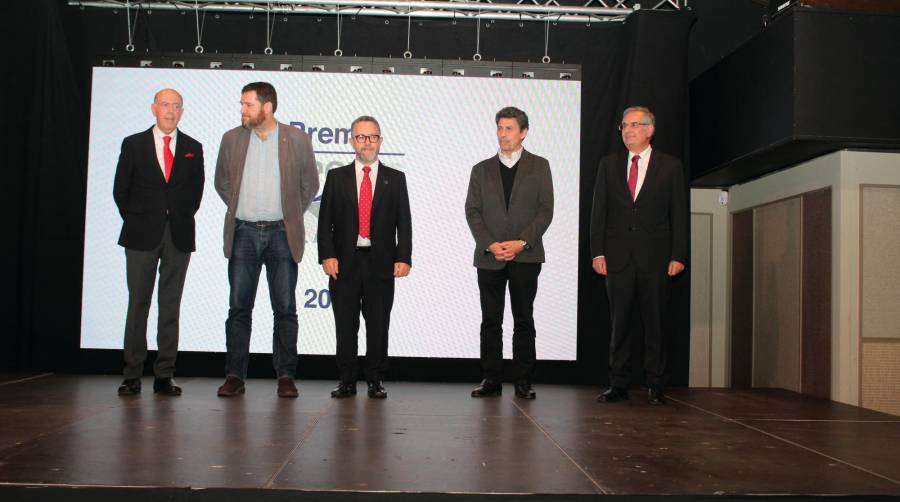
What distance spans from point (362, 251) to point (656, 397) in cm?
171

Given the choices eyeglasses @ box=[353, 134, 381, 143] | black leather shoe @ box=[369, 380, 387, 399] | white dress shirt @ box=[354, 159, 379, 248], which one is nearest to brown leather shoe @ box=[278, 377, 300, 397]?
black leather shoe @ box=[369, 380, 387, 399]

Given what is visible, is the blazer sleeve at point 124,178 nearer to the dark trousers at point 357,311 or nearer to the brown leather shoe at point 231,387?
the brown leather shoe at point 231,387

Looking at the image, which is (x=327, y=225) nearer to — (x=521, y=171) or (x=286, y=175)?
(x=286, y=175)

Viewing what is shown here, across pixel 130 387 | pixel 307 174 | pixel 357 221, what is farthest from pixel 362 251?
pixel 130 387

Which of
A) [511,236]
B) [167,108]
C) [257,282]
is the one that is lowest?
[257,282]

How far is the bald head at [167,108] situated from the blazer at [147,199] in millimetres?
99

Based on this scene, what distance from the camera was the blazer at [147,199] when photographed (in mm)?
4438

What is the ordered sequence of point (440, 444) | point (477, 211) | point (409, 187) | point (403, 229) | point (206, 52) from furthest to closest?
point (206, 52), point (409, 187), point (477, 211), point (403, 229), point (440, 444)

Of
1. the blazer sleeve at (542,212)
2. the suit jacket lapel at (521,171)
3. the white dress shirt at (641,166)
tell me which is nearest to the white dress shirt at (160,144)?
the suit jacket lapel at (521,171)

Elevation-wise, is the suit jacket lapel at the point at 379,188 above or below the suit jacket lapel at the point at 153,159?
below

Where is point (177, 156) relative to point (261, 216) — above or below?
above

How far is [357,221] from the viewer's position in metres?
4.56

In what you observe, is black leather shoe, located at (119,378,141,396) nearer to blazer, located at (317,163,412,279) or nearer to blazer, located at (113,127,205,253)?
blazer, located at (113,127,205,253)

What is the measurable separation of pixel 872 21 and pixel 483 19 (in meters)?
2.40
